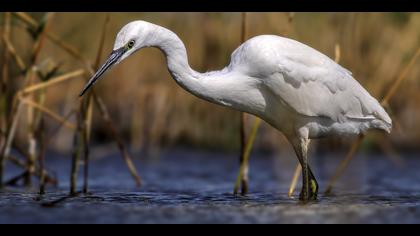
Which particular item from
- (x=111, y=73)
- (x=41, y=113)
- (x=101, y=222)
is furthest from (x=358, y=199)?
(x=111, y=73)

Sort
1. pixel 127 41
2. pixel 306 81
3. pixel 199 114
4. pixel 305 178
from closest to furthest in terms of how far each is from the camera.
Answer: pixel 127 41
pixel 306 81
pixel 305 178
pixel 199 114

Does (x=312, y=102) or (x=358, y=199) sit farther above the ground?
(x=312, y=102)

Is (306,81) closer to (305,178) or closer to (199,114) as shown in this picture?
(305,178)

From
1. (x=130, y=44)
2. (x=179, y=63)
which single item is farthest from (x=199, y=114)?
(x=130, y=44)

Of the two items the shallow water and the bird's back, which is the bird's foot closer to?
the shallow water

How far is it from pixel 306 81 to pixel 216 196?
4.55ft

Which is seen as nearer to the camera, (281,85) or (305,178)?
(281,85)

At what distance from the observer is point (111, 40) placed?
1405cm

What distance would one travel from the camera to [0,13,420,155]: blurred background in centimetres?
1295

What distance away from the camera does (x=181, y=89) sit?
1341 cm

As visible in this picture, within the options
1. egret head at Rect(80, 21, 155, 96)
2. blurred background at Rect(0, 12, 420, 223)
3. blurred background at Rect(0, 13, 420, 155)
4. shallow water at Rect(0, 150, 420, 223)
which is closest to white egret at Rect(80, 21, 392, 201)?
egret head at Rect(80, 21, 155, 96)
